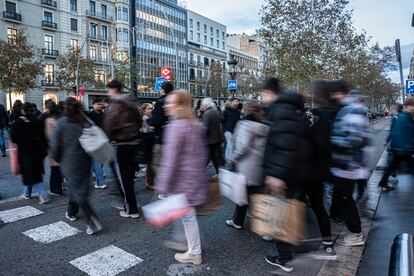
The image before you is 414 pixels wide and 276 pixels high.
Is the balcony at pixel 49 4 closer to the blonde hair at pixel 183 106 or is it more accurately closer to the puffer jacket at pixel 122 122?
the puffer jacket at pixel 122 122

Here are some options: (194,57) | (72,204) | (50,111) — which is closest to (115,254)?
(72,204)

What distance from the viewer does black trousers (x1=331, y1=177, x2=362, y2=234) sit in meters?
4.29

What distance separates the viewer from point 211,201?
4066mm

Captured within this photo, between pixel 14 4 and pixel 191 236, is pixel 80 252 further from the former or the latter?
pixel 14 4

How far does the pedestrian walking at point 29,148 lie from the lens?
21.2 ft

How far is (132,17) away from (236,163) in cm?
6058

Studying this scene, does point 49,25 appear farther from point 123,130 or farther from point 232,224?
point 232,224

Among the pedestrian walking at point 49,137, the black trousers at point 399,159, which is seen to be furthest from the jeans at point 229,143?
the pedestrian walking at point 49,137

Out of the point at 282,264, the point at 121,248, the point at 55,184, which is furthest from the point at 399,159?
the point at 55,184

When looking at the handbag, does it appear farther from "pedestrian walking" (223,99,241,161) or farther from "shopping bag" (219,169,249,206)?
"pedestrian walking" (223,99,241,161)

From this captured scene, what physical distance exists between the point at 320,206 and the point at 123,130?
9.66 ft

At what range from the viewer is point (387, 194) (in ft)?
23.5

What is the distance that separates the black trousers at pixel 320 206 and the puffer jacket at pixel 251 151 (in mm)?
695

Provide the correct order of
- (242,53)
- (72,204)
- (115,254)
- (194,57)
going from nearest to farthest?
(115,254)
(72,204)
(194,57)
(242,53)
